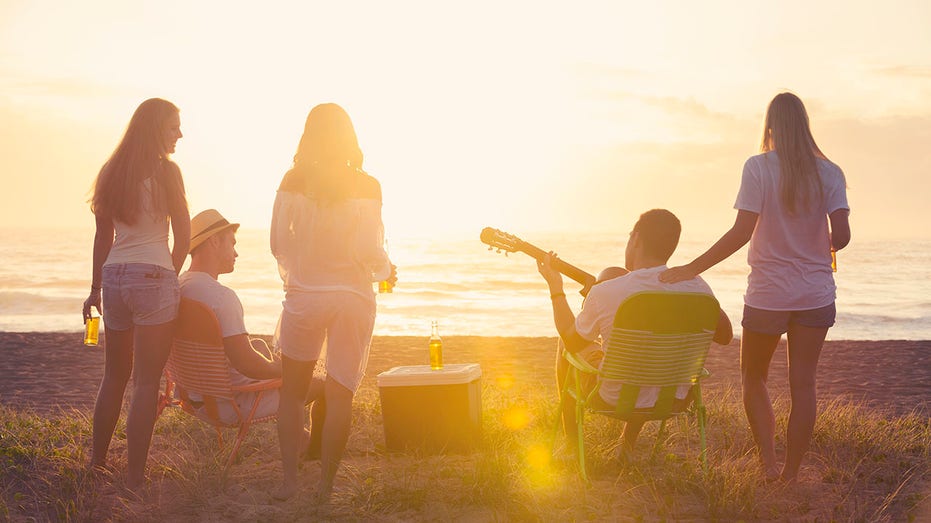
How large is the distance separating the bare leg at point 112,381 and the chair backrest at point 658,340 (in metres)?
2.52

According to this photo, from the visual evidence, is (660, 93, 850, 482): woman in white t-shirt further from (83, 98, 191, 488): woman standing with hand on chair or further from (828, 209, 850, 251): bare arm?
(83, 98, 191, 488): woman standing with hand on chair

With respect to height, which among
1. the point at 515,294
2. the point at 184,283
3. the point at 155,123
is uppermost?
the point at 155,123

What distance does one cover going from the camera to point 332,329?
168 inches

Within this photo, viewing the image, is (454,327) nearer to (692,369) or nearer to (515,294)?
(515,294)

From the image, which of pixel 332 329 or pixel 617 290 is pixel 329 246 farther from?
pixel 617 290

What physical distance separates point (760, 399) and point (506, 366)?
6.20 metres

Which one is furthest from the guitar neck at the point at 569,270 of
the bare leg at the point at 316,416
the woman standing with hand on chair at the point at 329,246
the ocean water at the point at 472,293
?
the ocean water at the point at 472,293

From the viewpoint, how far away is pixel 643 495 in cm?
450

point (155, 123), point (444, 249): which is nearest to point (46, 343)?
point (155, 123)

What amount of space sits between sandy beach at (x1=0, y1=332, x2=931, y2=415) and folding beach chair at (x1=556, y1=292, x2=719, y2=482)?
12.7ft

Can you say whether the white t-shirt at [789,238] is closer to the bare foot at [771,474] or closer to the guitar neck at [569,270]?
the bare foot at [771,474]

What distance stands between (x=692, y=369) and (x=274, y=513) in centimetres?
227

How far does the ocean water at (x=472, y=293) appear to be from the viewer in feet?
62.1

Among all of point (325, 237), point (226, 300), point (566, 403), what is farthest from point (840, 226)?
point (226, 300)
